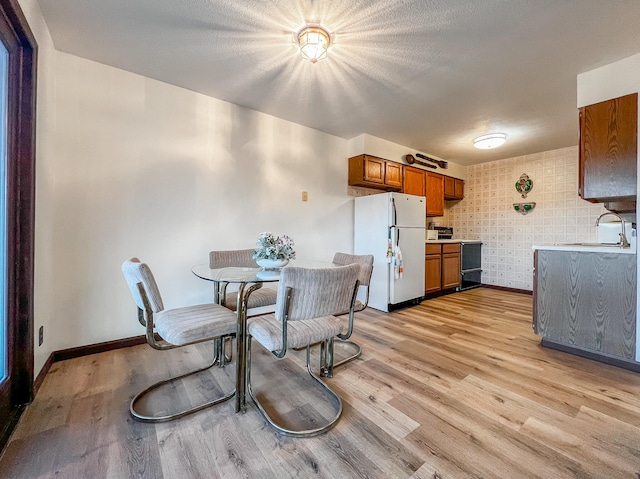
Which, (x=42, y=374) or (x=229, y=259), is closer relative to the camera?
(x=42, y=374)

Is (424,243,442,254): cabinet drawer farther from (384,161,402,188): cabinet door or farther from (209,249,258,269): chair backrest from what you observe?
(209,249,258,269): chair backrest

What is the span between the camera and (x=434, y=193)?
4.75 m

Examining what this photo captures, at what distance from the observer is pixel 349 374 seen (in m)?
1.92

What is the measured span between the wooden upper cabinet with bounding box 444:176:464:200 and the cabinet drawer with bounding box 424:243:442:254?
4.26ft

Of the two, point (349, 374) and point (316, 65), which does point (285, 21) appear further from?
point (349, 374)

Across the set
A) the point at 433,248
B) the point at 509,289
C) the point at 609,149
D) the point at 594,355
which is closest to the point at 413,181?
the point at 433,248

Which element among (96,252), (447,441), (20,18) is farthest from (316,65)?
(447,441)

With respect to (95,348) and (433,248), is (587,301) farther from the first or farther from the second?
(95,348)

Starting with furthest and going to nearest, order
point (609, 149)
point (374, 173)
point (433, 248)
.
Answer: point (433, 248) → point (374, 173) → point (609, 149)

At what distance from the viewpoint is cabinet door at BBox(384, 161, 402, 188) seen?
400 cm

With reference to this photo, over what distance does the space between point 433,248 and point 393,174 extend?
1.29 m

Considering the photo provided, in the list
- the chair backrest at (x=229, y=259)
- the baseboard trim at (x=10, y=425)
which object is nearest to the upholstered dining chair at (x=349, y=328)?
the chair backrest at (x=229, y=259)

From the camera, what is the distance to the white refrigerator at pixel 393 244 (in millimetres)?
3441

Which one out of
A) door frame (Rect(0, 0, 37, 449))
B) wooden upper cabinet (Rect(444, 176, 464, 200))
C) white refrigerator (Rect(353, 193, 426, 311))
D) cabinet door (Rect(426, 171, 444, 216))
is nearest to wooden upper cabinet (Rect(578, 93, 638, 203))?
white refrigerator (Rect(353, 193, 426, 311))
